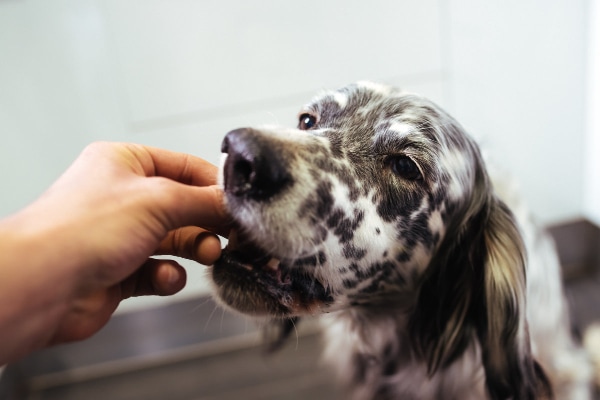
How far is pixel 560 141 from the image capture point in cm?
226

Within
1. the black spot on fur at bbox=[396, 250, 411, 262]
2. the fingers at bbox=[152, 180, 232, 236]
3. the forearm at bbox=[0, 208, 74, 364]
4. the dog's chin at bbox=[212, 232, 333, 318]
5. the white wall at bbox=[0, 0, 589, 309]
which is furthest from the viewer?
the white wall at bbox=[0, 0, 589, 309]

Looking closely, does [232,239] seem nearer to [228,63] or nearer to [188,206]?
[188,206]

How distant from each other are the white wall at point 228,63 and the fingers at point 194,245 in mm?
824

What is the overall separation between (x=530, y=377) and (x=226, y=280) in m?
0.79

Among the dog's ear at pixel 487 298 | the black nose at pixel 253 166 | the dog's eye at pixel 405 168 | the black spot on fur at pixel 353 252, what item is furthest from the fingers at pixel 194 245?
the dog's ear at pixel 487 298

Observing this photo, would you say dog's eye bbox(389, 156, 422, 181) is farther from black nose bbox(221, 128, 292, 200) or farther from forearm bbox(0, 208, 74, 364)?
forearm bbox(0, 208, 74, 364)

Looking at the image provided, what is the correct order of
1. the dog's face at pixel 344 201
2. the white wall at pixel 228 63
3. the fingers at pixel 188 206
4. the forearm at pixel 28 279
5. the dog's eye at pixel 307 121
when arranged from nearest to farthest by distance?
the forearm at pixel 28 279 → the fingers at pixel 188 206 → the dog's face at pixel 344 201 → the dog's eye at pixel 307 121 → the white wall at pixel 228 63

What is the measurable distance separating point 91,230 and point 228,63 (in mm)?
1341

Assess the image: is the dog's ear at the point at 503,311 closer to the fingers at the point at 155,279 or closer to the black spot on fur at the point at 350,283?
the black spot on fur at the point at 350,283

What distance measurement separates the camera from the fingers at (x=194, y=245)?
95 centimetres

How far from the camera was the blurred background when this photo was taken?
1.82 metres

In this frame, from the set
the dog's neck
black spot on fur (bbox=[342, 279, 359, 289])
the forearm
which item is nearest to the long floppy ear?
the dog's neck

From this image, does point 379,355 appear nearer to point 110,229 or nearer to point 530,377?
point 530,377

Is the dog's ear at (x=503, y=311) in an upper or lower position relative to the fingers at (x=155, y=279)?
lower
